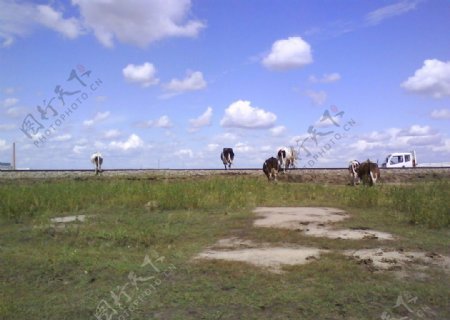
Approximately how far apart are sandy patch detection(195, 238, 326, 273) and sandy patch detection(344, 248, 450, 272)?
0.75 metres

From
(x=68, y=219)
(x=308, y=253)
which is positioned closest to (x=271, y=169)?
(x=68, y=219)

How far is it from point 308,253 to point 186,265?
211cm

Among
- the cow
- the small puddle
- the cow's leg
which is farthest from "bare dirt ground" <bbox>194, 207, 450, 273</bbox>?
the cow

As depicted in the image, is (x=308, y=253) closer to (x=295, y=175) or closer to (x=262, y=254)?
→ (x=262, y=254)

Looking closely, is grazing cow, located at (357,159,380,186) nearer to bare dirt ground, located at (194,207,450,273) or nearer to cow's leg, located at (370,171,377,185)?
cow's leg, located at (370,171,377,185)

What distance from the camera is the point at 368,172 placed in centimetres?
2186

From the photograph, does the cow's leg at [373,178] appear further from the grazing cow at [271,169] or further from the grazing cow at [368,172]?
the grazing cow at [271,169]

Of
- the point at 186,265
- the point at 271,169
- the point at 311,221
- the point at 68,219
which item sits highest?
the point at 271,169

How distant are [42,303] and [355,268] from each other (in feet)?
14.8

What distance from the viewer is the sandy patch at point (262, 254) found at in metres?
7.88

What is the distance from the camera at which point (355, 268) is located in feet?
24.6

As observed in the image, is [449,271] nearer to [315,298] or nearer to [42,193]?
[315,298]

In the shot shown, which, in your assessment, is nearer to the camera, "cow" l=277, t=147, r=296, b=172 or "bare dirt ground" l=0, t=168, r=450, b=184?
"bare dirt ground" l=0, t=168, r=450, b=184

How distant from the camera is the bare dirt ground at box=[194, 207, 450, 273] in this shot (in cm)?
777
